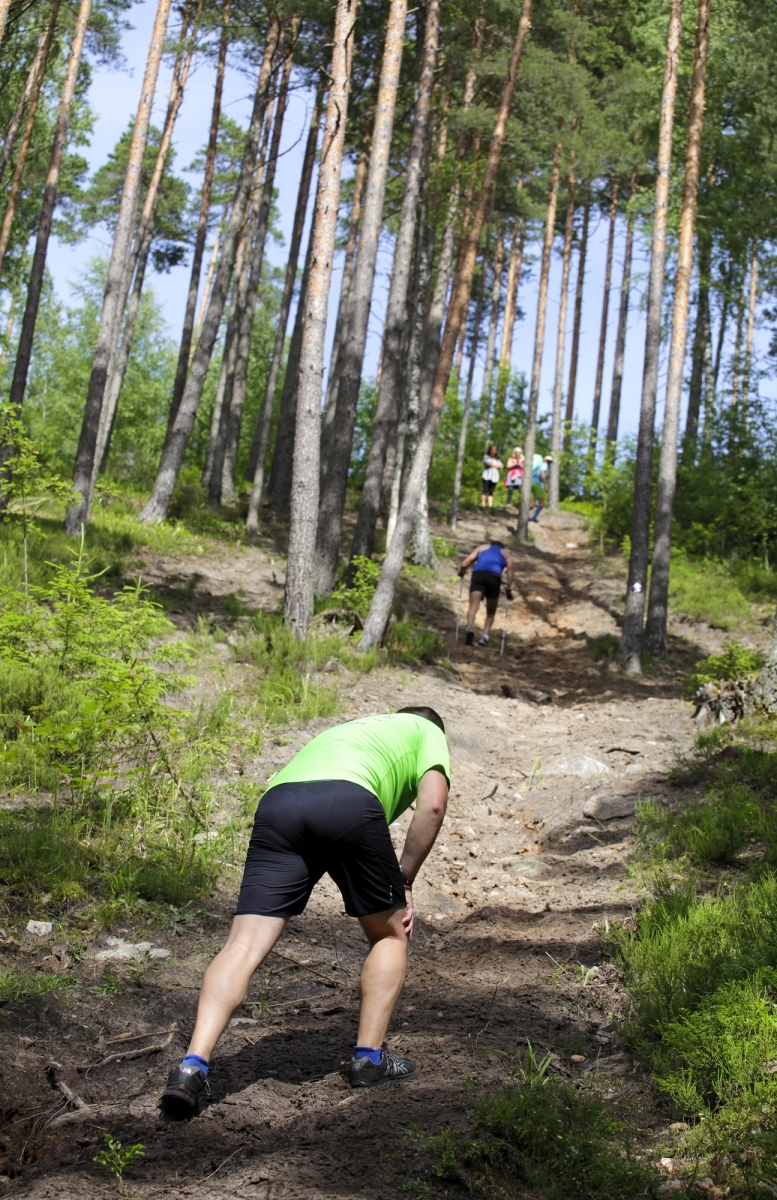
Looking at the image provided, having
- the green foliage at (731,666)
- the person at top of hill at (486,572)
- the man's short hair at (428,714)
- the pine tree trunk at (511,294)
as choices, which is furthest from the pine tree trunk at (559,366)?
the man's short hair at (428,714)

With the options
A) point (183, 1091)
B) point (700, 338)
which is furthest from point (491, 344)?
point (183, 1091)

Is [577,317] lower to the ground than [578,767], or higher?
higher

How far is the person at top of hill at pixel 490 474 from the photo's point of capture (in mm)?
25094

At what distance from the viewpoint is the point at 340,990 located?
4656 millimetres

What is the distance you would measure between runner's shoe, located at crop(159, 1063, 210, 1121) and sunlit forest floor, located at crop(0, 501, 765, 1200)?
0.11 metres

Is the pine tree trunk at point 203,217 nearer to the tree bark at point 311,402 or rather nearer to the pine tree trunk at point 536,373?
the pine tree trunk at point 536,373

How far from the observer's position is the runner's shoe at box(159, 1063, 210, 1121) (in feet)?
9.75

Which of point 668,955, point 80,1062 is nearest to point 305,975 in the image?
point 80,1062

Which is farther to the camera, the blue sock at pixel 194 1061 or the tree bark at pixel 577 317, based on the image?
the tree bark at pixel 577 317

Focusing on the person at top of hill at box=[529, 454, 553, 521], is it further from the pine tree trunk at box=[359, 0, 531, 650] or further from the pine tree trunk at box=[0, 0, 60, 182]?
the pine tree trunk at box=[0, 0, 60, 182]

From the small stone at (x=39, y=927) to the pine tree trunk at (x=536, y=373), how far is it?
19243 mm

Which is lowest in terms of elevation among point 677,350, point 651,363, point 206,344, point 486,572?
point 486,572

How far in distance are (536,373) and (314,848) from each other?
21588mm

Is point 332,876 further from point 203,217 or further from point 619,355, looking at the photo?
point 619,355
